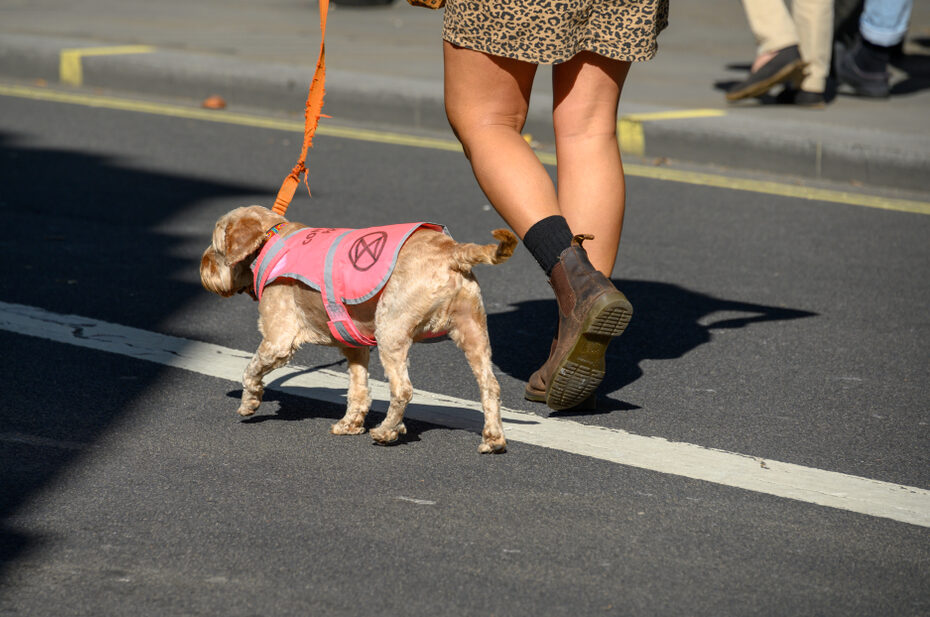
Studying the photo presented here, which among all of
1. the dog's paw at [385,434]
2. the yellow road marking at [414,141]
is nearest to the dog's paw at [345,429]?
the dog's paw at [385,434]

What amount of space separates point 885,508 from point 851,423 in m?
0.65

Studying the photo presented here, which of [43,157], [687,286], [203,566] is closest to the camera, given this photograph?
[203,566]

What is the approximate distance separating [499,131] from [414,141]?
461cm

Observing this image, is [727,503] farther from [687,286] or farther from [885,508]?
[687,286]

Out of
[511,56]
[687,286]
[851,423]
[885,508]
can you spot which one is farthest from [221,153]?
[885,508]

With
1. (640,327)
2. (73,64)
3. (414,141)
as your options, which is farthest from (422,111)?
(640,327)

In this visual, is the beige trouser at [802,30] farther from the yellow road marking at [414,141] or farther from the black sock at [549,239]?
the black sock at [549,239]

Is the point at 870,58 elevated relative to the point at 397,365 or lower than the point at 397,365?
elevated

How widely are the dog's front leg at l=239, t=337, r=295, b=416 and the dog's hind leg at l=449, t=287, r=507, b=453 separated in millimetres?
481

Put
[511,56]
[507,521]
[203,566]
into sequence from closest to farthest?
[203,566], [507,521], [511,56]

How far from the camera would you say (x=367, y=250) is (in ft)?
10.8

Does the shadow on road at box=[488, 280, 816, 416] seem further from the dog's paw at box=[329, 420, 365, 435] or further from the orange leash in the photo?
the orange leash

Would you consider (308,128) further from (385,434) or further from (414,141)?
(414,141)

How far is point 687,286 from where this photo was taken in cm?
518
